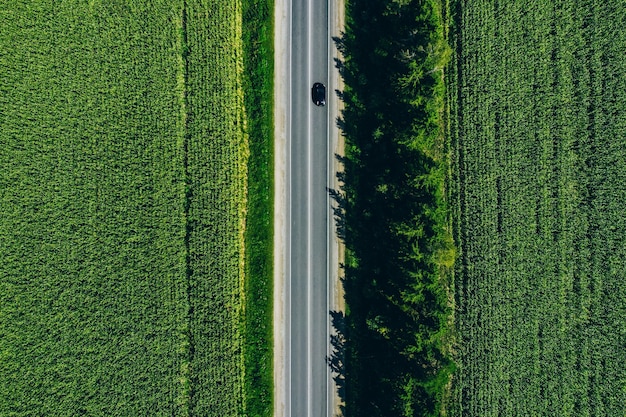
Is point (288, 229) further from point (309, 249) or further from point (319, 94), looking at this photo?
point (319, 94)

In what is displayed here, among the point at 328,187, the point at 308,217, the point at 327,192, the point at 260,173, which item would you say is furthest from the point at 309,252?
the point at 260,173

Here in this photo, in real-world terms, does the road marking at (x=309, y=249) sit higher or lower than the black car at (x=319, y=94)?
lower

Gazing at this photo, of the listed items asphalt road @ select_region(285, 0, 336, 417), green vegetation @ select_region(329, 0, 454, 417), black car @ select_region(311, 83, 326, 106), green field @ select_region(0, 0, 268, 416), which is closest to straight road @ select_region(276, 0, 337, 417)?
asphalt road @ select_region(285, 0, 336, 417)

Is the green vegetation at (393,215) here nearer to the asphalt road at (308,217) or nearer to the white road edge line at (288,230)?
the asphalt road at (308,217)

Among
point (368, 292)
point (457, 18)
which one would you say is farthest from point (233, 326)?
point (457, 18)

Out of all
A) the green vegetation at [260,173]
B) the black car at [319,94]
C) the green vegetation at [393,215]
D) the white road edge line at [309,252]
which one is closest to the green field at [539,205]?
the green vegetation at [393,215]
